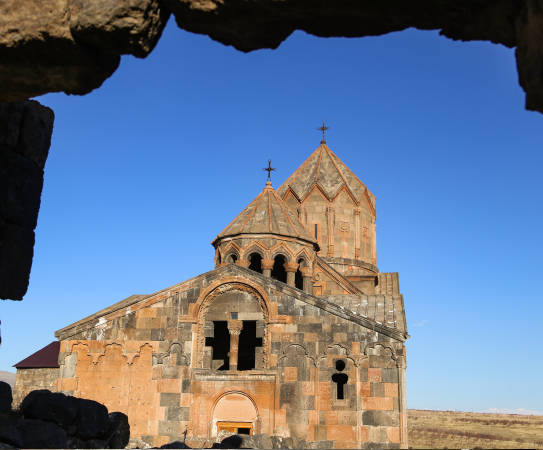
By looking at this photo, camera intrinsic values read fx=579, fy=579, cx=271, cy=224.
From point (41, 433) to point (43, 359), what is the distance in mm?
15497

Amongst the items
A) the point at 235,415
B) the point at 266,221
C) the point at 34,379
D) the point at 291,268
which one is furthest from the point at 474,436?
the point at 34,379

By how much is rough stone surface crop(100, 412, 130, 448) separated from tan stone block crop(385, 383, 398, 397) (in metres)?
5.37

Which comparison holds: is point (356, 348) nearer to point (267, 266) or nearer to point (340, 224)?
point (267, 266)

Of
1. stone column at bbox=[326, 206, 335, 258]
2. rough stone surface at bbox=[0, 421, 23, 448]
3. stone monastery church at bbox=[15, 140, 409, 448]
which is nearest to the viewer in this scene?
rough stone surface at bbox=[0, 421, 23, 448]

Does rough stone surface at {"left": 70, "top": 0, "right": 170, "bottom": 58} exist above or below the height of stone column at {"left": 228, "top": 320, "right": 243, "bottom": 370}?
above

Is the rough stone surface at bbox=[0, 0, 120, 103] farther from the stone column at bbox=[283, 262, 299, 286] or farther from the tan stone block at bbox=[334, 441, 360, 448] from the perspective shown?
the stone column at bbox=[283, 262, 299, 286]

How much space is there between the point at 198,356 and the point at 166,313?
1.15m

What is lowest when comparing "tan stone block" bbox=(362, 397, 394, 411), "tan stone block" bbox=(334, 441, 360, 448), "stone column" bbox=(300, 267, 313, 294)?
"tan stone block" bbox=(334, 441, 360, 448)

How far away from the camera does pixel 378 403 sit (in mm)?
11078

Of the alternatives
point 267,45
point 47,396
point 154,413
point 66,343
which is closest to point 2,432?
point 47,396

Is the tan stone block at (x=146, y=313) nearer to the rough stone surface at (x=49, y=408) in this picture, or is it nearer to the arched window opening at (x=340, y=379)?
the arched window opening at (x=340, y=379)

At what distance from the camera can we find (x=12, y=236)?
4.18m

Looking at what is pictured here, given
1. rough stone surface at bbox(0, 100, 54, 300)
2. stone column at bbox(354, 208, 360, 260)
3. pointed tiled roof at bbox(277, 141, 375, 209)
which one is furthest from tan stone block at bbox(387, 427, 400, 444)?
pointed tiled roof at bbox(277, 141, 375, 209)

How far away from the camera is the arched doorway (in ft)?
37.9
